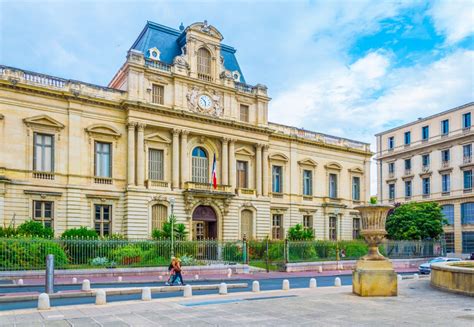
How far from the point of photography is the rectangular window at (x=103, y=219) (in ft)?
109

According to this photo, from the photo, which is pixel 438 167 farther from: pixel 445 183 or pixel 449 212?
pixel 449 212

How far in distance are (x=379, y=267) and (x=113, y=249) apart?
15573 millimetres

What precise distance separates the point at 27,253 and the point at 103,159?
12400 millimetres

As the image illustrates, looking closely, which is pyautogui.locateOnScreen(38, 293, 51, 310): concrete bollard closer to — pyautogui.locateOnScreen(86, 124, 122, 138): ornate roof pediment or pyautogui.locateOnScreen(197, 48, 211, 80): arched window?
pyautogui.locateOnScreen(86, 124, 122, 138): ornate roof pediment

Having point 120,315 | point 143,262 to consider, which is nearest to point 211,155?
point 143,262

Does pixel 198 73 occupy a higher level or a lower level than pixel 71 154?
higher

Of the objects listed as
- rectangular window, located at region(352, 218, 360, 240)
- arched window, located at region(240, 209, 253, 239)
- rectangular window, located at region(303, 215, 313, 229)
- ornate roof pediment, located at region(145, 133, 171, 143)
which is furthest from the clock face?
rectangular window, located at region(352, 218, 360, 240)

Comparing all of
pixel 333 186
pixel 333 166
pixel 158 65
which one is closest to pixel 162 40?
pixel 158 65

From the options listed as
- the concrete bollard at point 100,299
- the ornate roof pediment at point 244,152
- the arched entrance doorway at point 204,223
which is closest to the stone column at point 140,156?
the arched entrance doorway at point 204,223

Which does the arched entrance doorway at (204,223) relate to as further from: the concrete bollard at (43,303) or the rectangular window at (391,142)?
the rectangular window at (391,142)

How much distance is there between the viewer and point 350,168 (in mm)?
50344

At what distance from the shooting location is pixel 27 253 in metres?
22.8

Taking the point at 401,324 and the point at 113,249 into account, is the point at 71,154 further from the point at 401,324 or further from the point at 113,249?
the point at 401,324

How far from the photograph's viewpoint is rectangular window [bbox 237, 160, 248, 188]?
41016mm
